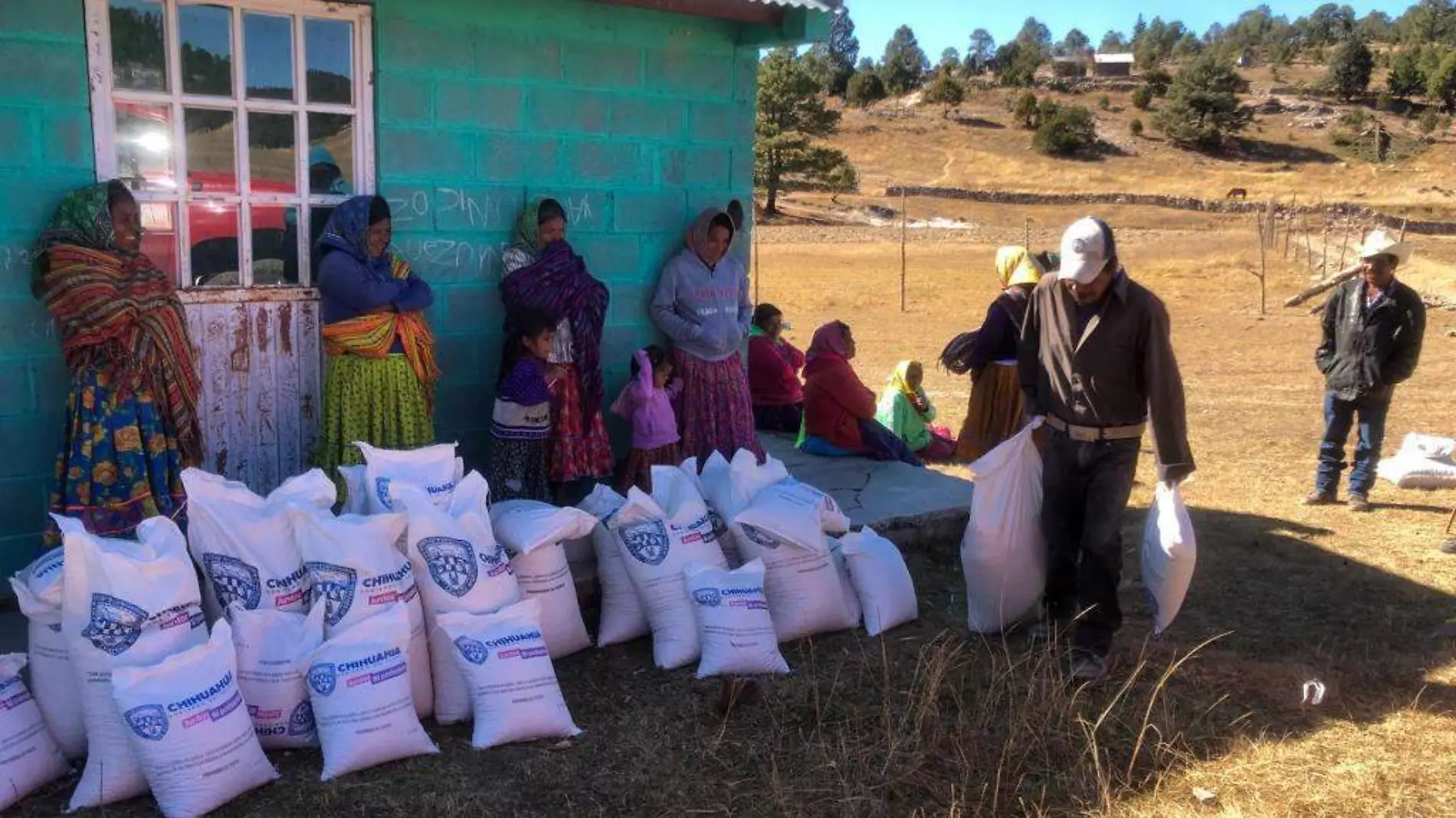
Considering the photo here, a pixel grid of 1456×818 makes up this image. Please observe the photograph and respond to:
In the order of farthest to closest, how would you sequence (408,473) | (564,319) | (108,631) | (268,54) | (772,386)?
1. (772,386)
2. (564,319)
3. (268,54)
4. (408,473)
5. (108,631)

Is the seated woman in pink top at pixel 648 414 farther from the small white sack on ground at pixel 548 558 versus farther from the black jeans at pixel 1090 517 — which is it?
the black jeans at pixel 1090 517

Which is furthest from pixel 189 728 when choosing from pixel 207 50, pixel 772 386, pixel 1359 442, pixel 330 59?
pixel 1359 442

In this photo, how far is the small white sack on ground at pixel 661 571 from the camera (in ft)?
13.5

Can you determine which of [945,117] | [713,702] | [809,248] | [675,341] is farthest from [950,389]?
[945,117]

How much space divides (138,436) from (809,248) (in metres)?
23.3

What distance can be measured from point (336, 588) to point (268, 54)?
234 centimetres

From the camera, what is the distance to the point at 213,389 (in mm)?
4574

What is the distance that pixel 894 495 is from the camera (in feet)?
19.1

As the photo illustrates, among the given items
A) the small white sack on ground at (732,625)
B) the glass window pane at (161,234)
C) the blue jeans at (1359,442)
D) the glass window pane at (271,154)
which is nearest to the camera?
the small white sack on ground at (732,625)

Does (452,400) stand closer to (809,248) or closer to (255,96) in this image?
(255,96)

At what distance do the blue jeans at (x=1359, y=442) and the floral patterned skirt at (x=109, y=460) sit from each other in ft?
19.6

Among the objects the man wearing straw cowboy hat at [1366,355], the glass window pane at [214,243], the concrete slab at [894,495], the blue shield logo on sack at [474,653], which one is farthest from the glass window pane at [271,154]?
the man wearing straw cowboy hat at [1366,355]

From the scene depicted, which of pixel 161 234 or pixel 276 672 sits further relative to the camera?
pixel 161 234

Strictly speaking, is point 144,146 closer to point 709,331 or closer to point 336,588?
point 336,588
